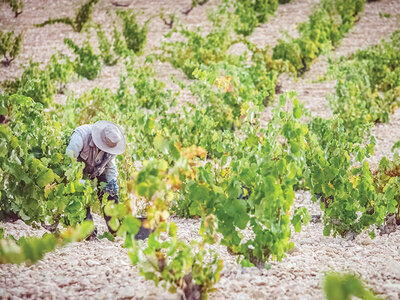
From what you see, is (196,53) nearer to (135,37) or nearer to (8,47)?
(135,37)

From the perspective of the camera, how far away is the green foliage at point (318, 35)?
308 inches

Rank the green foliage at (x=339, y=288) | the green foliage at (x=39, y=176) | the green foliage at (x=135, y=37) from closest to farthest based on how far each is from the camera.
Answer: the green foliage at (x=339, y=288)
the green foliage at (x=39, y=176)
the green foliage at (x=135, y=37)

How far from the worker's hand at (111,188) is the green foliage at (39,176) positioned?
1.19 ft

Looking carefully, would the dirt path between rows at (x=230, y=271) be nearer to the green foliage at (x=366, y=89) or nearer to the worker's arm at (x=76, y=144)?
the worker's arm at (x=76, y=144)

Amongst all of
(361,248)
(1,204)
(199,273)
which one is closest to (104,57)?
(1,204)

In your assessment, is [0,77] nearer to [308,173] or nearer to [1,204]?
[1,204]

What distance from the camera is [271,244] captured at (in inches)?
91.5

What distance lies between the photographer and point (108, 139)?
3.33m

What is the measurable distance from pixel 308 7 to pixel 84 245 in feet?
34.3

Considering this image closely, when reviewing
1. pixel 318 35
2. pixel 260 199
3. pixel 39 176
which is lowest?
pixel 318 35

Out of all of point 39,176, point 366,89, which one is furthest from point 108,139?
point 366,89

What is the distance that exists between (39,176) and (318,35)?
21.6 feet

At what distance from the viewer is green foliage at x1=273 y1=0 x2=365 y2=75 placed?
782 centimetres

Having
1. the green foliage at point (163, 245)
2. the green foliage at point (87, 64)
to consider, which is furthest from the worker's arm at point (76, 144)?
the green foliage at point (87, 64)
